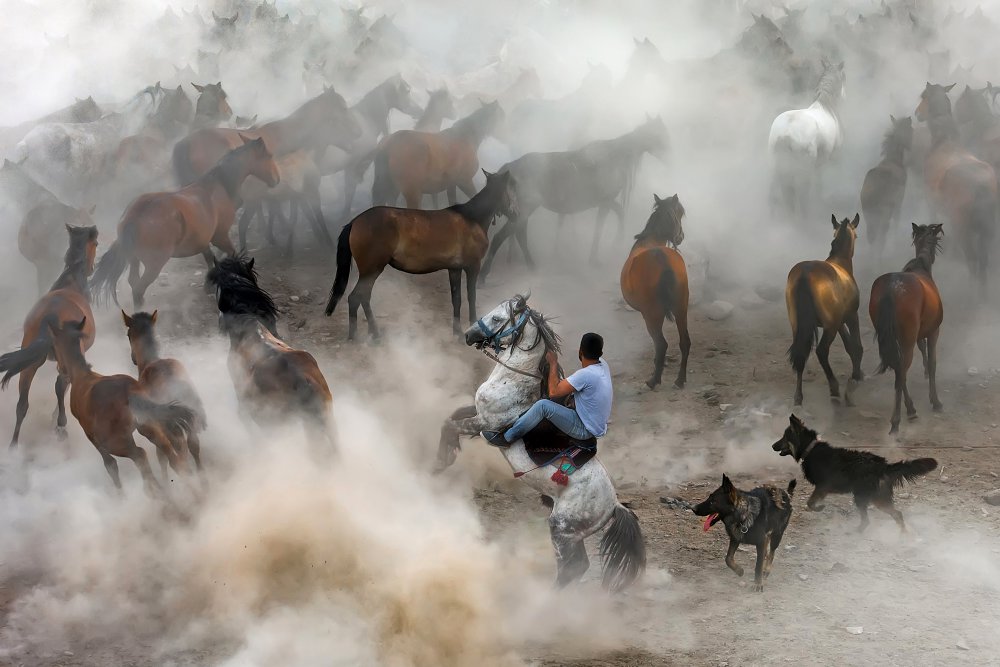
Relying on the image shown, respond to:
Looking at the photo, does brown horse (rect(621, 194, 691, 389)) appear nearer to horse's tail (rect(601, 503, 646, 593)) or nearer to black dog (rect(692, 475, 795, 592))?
black dog (rect(692, 475, 795, 592))

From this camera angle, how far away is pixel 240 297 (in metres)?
7.22

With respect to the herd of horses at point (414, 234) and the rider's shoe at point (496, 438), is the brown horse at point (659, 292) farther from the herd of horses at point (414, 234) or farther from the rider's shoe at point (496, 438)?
the rider's shoe at point (496, 438)

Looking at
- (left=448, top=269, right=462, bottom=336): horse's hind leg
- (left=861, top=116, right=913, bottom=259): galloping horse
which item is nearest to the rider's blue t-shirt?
(left=448, top=269, right=462, bottom=336): horse's hind leg

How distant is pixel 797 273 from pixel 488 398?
417 centimetres

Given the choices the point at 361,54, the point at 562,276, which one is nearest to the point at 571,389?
the point at 562,276

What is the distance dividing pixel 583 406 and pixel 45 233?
785 cm

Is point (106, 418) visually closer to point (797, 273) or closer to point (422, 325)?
point (422, 325)

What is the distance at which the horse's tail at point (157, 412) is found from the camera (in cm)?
659

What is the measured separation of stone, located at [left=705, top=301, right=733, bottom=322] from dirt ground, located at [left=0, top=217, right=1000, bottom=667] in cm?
8

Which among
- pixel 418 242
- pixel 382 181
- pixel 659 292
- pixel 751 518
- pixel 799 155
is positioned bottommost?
pixel 751 518

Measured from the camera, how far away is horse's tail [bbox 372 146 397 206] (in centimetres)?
1240

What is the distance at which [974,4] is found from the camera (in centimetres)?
2091

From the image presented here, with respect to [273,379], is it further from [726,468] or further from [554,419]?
[726,468]

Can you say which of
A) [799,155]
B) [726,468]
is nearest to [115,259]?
[726,468]
